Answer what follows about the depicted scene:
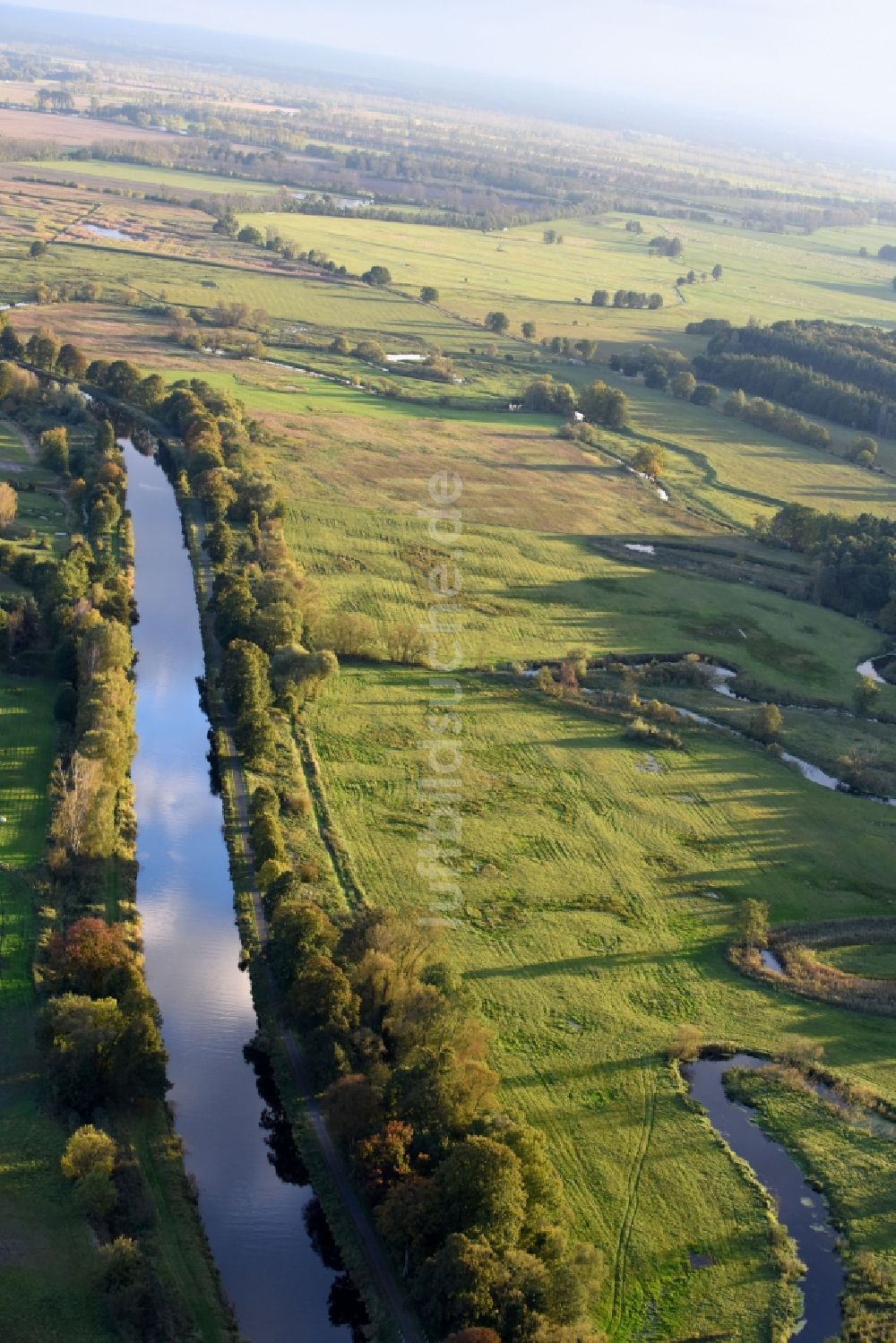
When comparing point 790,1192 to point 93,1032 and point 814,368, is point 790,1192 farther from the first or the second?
point 814,368

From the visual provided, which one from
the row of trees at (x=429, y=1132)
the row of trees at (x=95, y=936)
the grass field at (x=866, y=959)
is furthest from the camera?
the grass field at (x=866, y=959)

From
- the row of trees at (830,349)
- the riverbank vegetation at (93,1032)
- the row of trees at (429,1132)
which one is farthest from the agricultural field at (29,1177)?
the row of trees at (830,349)

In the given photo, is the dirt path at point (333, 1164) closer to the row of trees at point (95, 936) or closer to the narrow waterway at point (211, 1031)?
the narrow waterway at point (211, 1031)

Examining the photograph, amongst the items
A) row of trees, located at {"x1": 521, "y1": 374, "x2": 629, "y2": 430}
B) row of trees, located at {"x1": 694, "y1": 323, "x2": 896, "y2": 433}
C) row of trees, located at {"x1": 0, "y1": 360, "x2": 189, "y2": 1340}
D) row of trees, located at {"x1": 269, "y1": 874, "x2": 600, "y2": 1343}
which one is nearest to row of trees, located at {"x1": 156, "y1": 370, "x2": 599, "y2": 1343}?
row of trees, located at {"x1": 269, "y1": 874, "x2": 600, "y2": 1343}

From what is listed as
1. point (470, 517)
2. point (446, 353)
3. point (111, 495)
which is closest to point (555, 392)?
point (446, 353)

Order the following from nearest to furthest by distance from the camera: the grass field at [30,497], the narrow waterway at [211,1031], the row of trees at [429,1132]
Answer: the row of trees at [429,1132] < the narrow waterway at [211,1031] < the grass field at [30,497]

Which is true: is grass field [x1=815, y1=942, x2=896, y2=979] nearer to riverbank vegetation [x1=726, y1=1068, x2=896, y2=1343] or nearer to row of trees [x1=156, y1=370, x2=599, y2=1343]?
riverbank vegetation [x1=726, y1=1068, x2=896, y2=1343]
